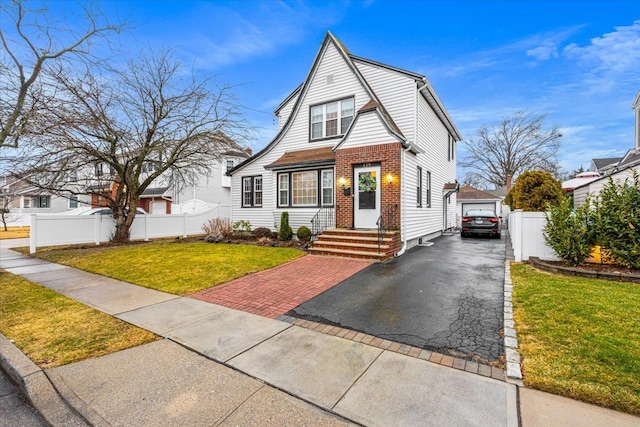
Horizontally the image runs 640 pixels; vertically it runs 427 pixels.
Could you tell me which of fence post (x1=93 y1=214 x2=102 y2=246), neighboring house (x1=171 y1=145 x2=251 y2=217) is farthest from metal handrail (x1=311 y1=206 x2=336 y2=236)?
neighboring house (x1=171 y1=145 x2=251 y2=217)

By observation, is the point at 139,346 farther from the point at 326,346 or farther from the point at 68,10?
the point at 68,10

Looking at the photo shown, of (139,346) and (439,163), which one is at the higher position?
(439,163)

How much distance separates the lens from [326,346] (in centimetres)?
368

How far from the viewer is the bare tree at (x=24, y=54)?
696cm

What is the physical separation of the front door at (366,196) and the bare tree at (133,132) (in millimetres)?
6726

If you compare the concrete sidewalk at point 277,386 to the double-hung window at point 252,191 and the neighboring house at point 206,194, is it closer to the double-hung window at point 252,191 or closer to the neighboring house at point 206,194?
the double-hung window at point 252,191

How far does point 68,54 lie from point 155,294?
8.21 m

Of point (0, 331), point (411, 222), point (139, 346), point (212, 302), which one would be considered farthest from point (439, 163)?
point (0, 331)

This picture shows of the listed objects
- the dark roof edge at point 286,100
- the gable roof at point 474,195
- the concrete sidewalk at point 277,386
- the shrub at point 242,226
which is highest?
the dark roof edge at point 286,100

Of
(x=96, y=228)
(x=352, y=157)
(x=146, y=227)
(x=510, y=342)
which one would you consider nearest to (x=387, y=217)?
(x=352, y=157)

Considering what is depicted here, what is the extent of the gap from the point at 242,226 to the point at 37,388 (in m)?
12.1

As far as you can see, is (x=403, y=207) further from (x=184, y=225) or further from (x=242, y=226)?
(x=184, y=225)

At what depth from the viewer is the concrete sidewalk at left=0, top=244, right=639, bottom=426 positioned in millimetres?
2414

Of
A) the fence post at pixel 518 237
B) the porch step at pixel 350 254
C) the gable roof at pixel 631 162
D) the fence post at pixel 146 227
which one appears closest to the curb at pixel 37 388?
the porch step at pixel 350 254
